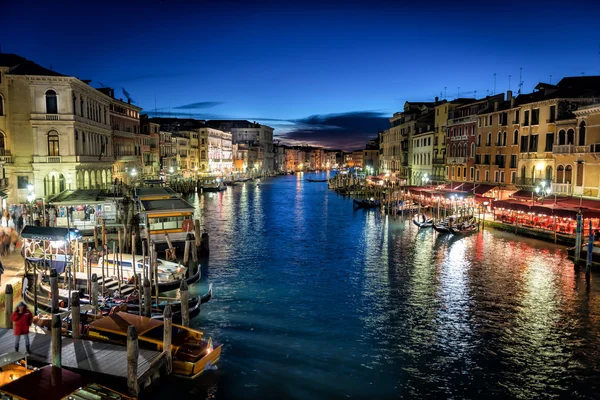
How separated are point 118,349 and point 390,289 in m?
11.1

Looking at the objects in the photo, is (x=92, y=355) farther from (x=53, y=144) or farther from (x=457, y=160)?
(x=457, y=160)

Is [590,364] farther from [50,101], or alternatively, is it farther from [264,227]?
[50,101]

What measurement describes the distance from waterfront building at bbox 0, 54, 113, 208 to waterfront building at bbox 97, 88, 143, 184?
13.0m

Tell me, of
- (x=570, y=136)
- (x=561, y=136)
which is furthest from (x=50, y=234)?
(x=561, y=136)

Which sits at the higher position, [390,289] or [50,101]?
[50,101]

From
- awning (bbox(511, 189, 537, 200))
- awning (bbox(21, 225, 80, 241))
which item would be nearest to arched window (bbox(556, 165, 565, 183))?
awning (bbox(511, 189, 537, 200))

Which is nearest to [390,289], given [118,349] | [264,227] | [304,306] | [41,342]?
[304,306]

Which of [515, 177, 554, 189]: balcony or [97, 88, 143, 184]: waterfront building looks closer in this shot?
[515, 177, 554, 189]: balcony

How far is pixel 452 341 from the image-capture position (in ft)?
46.5

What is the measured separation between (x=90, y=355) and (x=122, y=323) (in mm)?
1290

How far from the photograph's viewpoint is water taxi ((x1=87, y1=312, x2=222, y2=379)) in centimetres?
1146

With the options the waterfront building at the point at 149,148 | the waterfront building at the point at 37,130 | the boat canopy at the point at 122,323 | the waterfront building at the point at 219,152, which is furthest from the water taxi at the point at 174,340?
the waterfront building at the point at 219,152

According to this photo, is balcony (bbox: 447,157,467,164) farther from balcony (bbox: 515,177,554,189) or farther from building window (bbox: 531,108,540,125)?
building window (bbox: 531,108,540,125)

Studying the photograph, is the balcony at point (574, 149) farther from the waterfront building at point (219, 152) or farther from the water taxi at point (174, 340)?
the waterfront building at point (219, 152)
